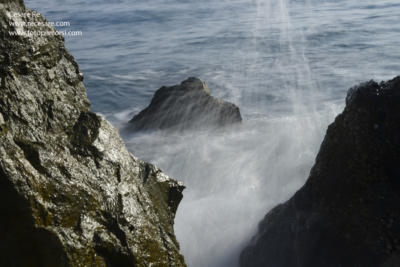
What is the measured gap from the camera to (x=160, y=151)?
1103cm

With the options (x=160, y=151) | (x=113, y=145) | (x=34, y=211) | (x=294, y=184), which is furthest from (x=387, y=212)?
(x=160, y=151)

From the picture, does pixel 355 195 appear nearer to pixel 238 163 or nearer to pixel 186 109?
pixel 238 163

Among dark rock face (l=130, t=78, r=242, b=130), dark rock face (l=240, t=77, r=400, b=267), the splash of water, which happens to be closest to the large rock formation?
dark rock face (l=240, t=77, r=400, b=267)

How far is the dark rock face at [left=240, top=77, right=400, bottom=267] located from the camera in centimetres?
441

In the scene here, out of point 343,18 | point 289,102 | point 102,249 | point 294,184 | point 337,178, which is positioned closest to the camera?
point 102,249

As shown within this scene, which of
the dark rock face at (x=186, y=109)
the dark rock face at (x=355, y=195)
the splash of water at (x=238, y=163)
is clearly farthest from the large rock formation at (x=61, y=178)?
the dark rock face at (x=186, y=109)

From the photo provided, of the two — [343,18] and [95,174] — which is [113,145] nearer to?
[95,174]

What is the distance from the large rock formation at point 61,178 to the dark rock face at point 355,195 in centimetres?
184

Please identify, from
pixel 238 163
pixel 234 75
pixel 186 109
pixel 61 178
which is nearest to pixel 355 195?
pixel 61 178

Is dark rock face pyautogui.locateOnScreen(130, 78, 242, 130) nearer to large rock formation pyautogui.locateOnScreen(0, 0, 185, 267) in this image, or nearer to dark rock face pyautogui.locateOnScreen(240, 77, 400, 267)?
dark rock face pyautogui.locateOnScreen(240, 77, 400, 267)

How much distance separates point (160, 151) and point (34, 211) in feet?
27.0

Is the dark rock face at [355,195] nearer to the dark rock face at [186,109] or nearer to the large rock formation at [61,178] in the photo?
the large rock formation at [61,178]

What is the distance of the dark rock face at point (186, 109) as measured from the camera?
11.5m

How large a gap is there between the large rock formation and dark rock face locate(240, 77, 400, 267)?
1840 millimetres
